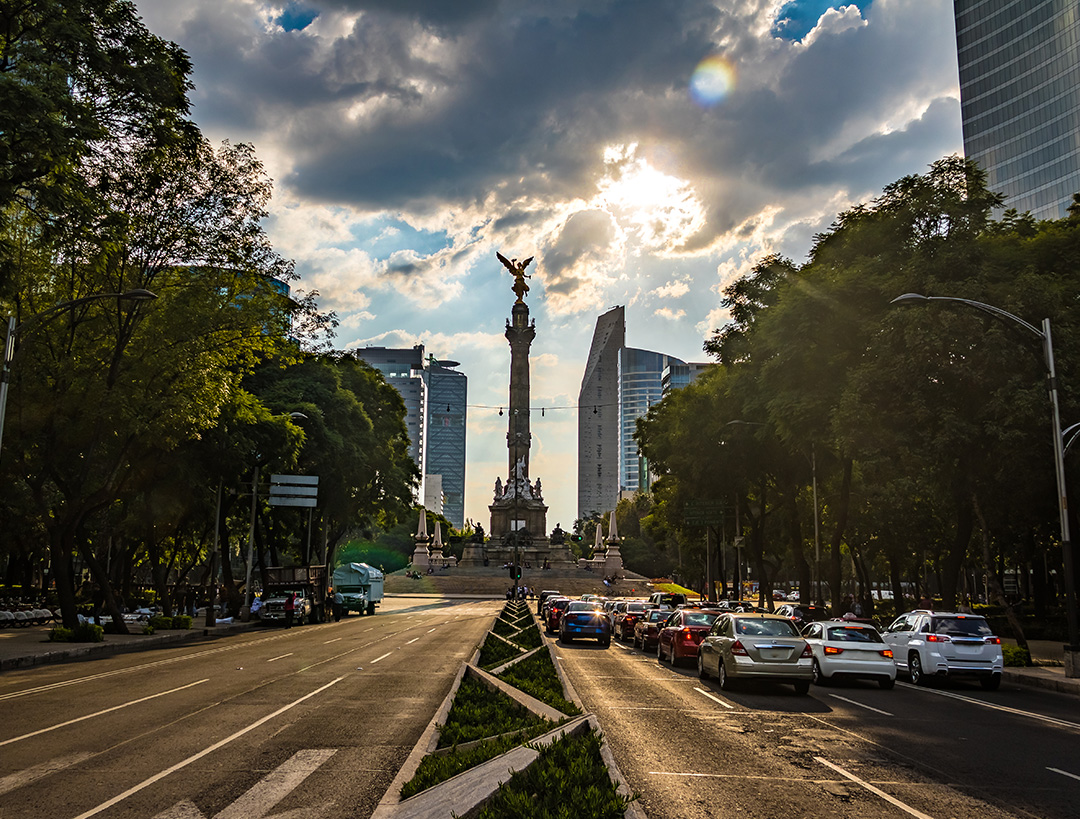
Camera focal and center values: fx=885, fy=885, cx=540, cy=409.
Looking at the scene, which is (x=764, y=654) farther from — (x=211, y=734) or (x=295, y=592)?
(x=295, y=592)

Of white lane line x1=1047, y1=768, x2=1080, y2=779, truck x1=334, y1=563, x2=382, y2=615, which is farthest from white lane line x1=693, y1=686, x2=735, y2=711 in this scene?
truck x1=334, y1=563, x2=382, y2=615

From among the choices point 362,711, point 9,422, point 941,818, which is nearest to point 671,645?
point 362,711

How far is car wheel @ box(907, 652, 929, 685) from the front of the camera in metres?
20.8

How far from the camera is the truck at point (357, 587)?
2303 inches

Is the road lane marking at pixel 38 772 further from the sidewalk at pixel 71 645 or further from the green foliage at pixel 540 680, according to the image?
the sidewalk at pixel 71 645

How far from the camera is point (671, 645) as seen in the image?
2500 cm

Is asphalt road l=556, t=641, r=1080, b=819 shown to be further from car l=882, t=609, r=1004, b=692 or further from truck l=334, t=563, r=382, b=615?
truck l=334, t=563, r=382, b=615

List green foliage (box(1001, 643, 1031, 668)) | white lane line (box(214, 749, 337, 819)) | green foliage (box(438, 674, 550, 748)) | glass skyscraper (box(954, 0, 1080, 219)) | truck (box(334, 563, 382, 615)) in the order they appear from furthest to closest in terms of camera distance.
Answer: glass skyscraper (box(954, 0, 1080, 219)) → truck (box(334, 563, 382, 615)) → green foliage (box(1001, 643, 1031, 668)) → green foliage (box(438, 674, 550, 748)) → white lane line (box(214, 749, 337, 819))

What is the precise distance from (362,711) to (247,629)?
30.3 metres

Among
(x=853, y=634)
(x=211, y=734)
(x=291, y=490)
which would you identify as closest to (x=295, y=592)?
(x=291, y=490)

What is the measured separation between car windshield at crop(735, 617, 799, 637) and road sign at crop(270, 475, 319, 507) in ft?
89.4

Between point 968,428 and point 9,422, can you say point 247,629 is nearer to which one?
point 9,422

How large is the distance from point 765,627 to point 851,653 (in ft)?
10.5

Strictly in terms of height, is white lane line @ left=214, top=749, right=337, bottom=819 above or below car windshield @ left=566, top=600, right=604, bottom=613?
below
